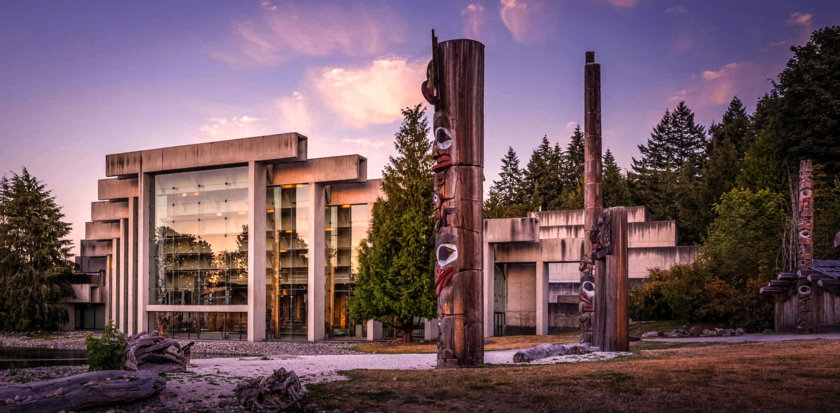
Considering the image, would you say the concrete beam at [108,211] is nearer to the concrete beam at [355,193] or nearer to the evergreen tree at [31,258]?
the evergreen tree at [31,258]

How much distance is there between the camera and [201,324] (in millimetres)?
41875

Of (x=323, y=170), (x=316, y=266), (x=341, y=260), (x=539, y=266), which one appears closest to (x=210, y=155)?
(x=323, y=170)

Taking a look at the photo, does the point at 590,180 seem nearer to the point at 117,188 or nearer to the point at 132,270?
the point at 132,270

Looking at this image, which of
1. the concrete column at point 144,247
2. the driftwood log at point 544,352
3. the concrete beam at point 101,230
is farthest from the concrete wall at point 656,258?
the concrete beam at point 101,230

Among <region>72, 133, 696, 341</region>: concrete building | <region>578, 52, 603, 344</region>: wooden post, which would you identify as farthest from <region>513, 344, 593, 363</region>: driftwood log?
<region>72, 133, 696, 341</region>: concrete building

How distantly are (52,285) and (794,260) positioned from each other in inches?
2061

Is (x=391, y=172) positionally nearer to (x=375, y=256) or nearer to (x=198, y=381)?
(x=375, y=256)

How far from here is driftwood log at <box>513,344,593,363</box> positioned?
18.7m

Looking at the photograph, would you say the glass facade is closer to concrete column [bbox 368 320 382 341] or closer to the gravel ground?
concrete column [bbox 368 320 382 341]

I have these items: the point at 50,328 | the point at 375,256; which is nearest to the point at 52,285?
the point at 50,328

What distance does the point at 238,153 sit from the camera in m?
39.8

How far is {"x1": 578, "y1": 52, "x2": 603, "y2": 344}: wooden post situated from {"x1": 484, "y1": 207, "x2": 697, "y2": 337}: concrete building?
1300cm

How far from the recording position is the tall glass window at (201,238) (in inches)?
1604

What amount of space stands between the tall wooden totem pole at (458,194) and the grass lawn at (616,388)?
1948 mm
